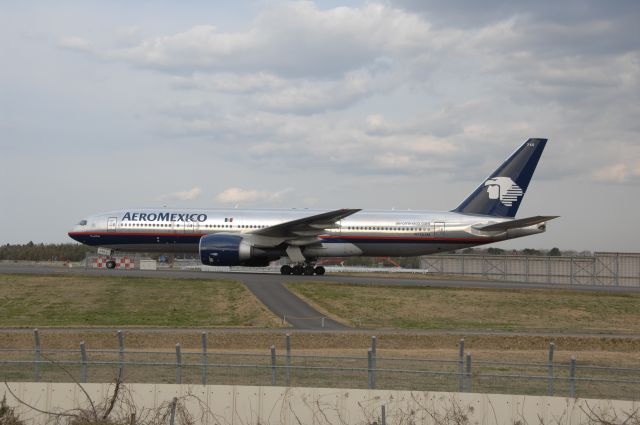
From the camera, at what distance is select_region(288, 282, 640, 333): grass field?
3500 cm

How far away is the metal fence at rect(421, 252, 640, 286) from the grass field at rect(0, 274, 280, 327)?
35876 mm

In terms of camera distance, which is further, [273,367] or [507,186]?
[507,186]

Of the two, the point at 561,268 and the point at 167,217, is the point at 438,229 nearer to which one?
the point at 167,217

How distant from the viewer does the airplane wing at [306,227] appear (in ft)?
149

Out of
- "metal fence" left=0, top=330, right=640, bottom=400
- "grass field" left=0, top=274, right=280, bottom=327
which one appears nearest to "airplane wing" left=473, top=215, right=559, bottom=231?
"grass field" left=0, top=274, right=280, bottom=327

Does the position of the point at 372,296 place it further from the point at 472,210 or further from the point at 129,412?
the point at 129,412

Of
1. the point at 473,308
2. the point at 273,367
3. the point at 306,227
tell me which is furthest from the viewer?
the point at 306,227

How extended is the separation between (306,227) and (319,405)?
3139cm

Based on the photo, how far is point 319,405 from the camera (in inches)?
609

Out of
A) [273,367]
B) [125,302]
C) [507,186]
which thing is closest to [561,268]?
[507,186]

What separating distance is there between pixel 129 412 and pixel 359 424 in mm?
4545

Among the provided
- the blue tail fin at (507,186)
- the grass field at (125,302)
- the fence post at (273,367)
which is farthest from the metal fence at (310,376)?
the blue tail fin at (507,186)

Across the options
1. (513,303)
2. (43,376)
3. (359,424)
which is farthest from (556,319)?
(43,376)

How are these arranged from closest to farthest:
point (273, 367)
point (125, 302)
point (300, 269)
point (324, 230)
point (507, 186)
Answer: point (273, 367)
point (125, 302)
point (324, 230)
point (300, 269)
point (507, 186)
